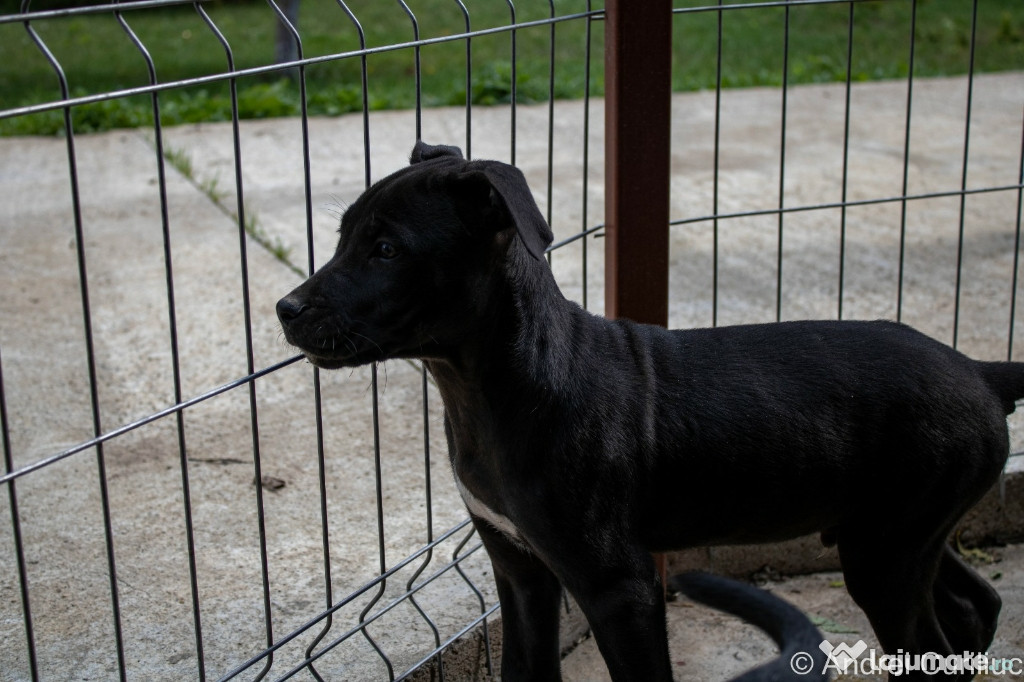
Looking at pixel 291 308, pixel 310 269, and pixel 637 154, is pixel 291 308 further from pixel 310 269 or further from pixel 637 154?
pixel 637 154

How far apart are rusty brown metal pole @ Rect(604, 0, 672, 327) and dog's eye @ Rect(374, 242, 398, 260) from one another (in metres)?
1.03

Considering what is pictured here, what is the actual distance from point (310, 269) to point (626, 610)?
1079 millimetres

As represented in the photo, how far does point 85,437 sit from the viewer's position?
467cm

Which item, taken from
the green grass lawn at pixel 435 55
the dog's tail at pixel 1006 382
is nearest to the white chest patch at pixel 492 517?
the dog's tail at pixel 1006 382

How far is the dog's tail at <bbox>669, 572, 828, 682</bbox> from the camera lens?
2221 mm

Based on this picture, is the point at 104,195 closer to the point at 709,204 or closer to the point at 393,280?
the point at 709,204

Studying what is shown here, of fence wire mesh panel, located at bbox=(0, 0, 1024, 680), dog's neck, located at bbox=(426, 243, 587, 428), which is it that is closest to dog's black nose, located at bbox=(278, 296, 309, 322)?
fence wire mesh panel, located at bbox=(0, 0, 1024, 680)

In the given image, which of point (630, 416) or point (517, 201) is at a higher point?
point (517, 201)

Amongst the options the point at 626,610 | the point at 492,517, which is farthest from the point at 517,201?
the point at 626,610

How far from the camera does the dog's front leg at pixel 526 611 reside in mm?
2965

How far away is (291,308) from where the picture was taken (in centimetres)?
248

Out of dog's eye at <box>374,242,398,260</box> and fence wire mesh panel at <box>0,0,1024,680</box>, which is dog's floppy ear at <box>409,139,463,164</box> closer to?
fence wire mesh panel at <box>0,0,1024,680</box>

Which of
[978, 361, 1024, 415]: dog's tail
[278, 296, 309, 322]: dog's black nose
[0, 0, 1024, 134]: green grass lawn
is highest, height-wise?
[278, 296, 309, 322]: dog's black nose

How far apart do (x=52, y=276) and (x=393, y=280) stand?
4383mm
